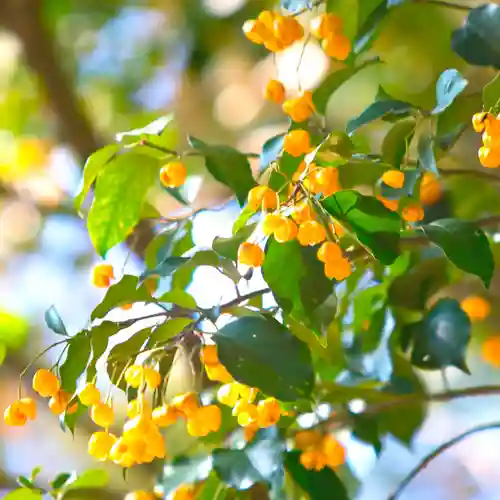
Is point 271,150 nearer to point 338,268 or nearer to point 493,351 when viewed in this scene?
point 338,268

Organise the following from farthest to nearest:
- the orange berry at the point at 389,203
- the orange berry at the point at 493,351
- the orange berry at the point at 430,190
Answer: the orange berry at the point at 493,351
the orange berry at the point at 430,190
the orange berry at the point at 389,203

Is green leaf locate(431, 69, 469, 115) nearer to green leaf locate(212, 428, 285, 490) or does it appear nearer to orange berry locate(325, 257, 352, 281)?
orange berry locate(325, 257, 352, 281)

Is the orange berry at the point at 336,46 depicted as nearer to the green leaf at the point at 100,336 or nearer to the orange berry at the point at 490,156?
the orange berry at the point at 490,156

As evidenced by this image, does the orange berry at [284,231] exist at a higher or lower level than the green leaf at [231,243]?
higher

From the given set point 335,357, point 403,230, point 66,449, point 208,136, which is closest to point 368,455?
point 335,357

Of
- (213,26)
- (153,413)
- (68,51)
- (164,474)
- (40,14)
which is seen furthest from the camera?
(68,51)

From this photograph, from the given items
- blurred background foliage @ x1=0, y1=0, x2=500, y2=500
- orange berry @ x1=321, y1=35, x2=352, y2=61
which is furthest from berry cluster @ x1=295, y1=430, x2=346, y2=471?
blurred background foliage @ x1=0, y1=0, x2=500, y2=500

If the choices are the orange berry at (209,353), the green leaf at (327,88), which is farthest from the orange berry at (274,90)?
the orange berry at (209,353)

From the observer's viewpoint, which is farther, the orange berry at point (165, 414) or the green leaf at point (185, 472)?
the green leaf at point (185, 472)

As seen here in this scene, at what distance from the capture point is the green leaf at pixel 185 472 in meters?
0.73

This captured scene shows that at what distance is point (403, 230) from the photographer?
63cm

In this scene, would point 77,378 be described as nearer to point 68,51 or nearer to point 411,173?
point 411,173

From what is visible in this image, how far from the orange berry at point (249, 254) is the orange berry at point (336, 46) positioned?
19cm

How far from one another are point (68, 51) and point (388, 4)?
1.24 meters
